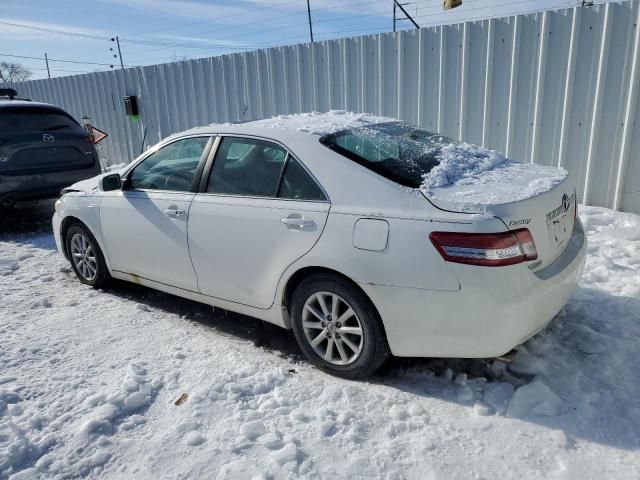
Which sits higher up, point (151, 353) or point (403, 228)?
point (403, 228)

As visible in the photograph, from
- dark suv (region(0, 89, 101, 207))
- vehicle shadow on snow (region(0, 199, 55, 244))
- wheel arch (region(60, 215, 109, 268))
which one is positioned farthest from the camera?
vehicle shadow on snow (region(0, 199, 55, 244))

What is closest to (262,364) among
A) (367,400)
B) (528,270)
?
(367,400)

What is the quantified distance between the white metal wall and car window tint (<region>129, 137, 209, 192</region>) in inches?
165

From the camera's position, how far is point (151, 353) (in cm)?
349

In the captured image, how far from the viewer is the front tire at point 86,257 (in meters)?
4.59

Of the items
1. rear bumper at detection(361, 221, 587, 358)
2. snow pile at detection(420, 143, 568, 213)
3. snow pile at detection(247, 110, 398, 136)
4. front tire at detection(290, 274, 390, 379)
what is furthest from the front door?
snow pile at detection(420, 143, 568, 213)

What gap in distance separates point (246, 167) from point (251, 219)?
42cm

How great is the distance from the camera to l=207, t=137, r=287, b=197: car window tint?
3283 mm

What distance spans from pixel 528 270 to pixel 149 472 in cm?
212

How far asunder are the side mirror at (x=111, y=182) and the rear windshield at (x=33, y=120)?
3.55m

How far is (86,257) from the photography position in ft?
15.6

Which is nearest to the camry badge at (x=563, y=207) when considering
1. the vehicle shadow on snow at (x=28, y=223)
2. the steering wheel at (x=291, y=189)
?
the steering wheel at (x=291, y=189)

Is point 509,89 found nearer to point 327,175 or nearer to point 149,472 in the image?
point 327,175

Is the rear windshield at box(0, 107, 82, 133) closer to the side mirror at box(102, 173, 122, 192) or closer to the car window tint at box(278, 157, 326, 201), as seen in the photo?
the side mirror at box(102, 173, 122, 192)
